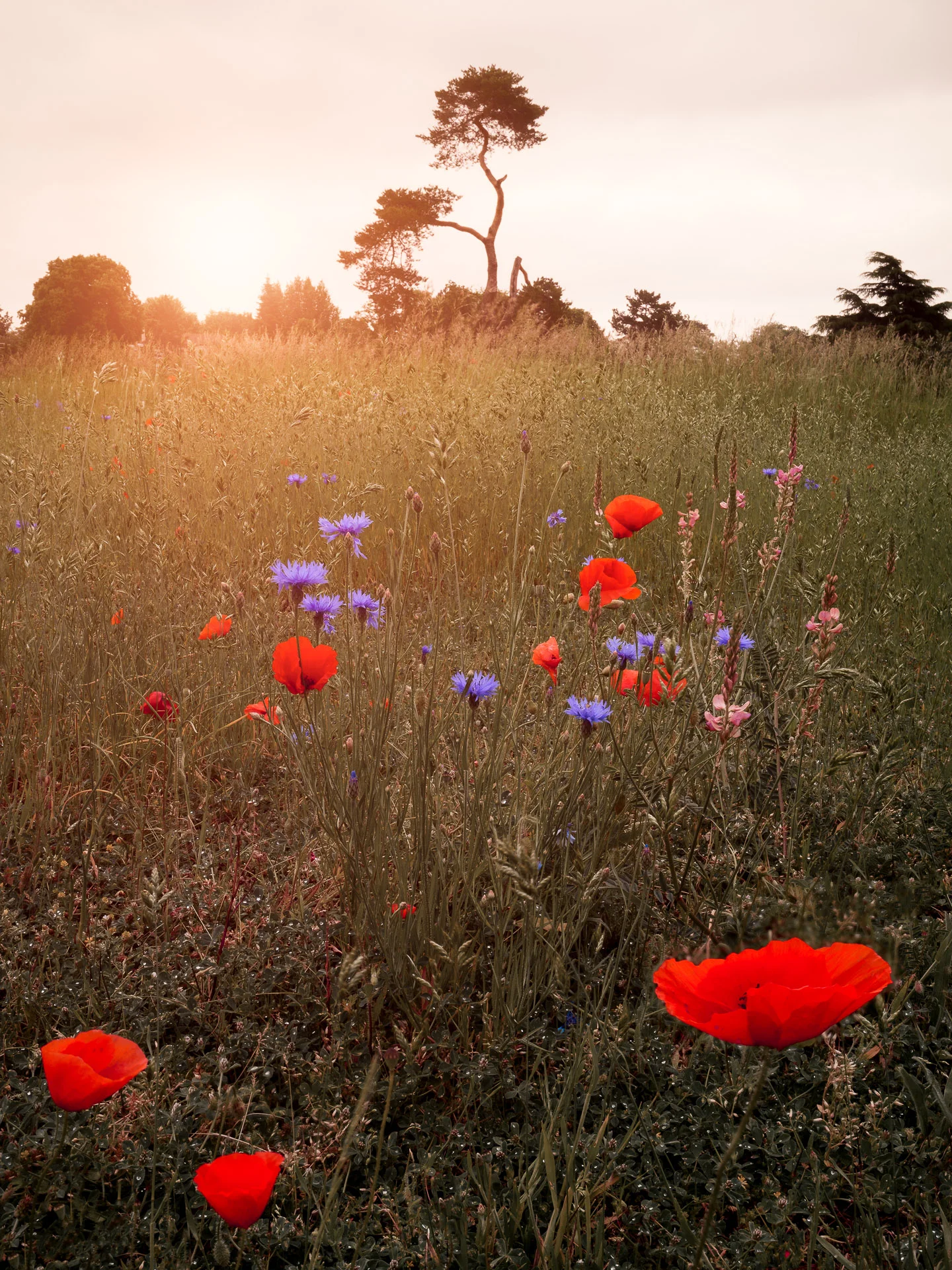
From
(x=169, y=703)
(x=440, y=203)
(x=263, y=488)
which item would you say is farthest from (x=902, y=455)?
(x=440, y=203)

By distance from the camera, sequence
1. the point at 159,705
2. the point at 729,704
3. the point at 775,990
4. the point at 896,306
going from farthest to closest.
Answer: the point at 896,306 < the point at 159,705 < the point at 729,704 < the point at 775,990

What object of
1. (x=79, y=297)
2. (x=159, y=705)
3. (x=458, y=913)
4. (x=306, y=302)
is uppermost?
(x=306, y=302)

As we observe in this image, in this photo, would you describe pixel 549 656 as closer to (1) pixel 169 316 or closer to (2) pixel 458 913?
(2) pixel 458 913

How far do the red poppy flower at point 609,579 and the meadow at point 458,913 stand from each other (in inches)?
4.9

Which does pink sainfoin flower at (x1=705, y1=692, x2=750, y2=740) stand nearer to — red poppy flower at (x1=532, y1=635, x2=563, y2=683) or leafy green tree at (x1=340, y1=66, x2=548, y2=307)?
red poppy flower at (x1=532, y1=635, x2=563, y2=683)

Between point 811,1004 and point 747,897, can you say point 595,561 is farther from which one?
point 811,1004

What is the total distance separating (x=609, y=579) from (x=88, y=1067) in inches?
46.2

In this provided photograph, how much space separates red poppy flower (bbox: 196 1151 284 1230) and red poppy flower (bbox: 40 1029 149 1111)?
127mm

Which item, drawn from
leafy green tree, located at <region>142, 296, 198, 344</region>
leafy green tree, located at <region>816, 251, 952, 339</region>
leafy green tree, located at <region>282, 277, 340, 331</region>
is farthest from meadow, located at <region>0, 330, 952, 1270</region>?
leafy green tree, located at <region>282, 277, 340, 331</region>

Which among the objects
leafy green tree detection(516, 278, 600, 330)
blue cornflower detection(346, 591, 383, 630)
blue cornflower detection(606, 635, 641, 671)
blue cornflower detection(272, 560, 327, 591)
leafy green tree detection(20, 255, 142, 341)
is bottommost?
blue cornflower detection(606, 635, 641, 671)

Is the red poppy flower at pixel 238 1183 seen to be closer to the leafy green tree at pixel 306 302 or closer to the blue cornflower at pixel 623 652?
the blue cornflower at pixel 623 652

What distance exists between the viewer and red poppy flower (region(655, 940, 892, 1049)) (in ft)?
1.76

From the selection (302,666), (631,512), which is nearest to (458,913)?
(302,666)

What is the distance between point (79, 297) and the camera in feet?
59.1
